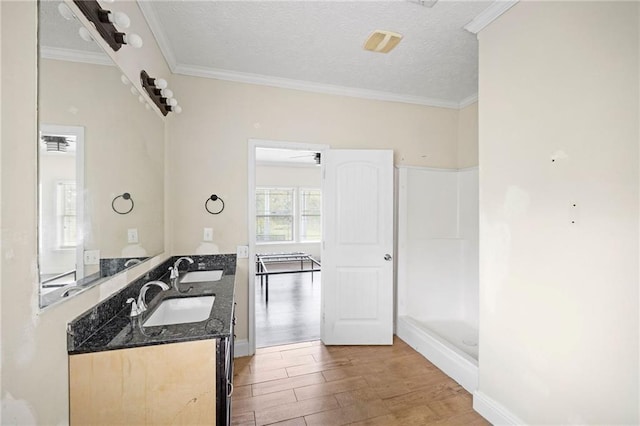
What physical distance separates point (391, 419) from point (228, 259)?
1788 mm

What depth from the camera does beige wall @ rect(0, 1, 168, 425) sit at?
2.39 feet

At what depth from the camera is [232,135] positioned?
2621 millimetres

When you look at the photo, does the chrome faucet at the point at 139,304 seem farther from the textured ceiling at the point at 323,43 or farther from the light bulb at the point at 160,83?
the textured ceiling at the point at 323,43

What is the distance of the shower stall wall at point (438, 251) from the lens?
306cm

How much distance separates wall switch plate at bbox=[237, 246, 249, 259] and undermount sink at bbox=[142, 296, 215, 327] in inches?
35.3

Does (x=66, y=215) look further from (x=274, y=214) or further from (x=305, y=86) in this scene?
(x=274, y=214)

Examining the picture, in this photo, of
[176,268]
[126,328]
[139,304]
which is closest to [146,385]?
[126,328]

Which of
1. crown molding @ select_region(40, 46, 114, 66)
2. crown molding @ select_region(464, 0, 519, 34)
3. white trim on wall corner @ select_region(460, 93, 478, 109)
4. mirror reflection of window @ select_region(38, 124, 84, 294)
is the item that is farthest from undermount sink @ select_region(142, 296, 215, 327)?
white trim on wall corner @ select_region(460, 93, 478, 109)

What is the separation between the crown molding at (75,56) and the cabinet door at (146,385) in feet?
3.46

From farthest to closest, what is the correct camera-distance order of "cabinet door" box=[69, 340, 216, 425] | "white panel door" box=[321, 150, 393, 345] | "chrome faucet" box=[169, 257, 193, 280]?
1. "white panel door" box=[321, 150, 393, 345]
2. "chrome faucet" box=[169, 257, 193, 280]
3. "cabinet door" box=[69, 340, 216, 425]

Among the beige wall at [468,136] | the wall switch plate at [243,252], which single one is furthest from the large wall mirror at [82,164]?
the beige wall at [468,136]

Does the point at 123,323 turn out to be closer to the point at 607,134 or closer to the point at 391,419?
the point at 391,419

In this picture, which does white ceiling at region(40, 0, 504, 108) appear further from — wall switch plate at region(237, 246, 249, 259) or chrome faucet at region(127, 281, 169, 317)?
wall switch plate at region(237, 246, 249, 259)

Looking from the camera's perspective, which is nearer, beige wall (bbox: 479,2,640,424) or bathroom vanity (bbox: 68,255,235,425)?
bathroom vanity (bbox: 68,255,235,425)
